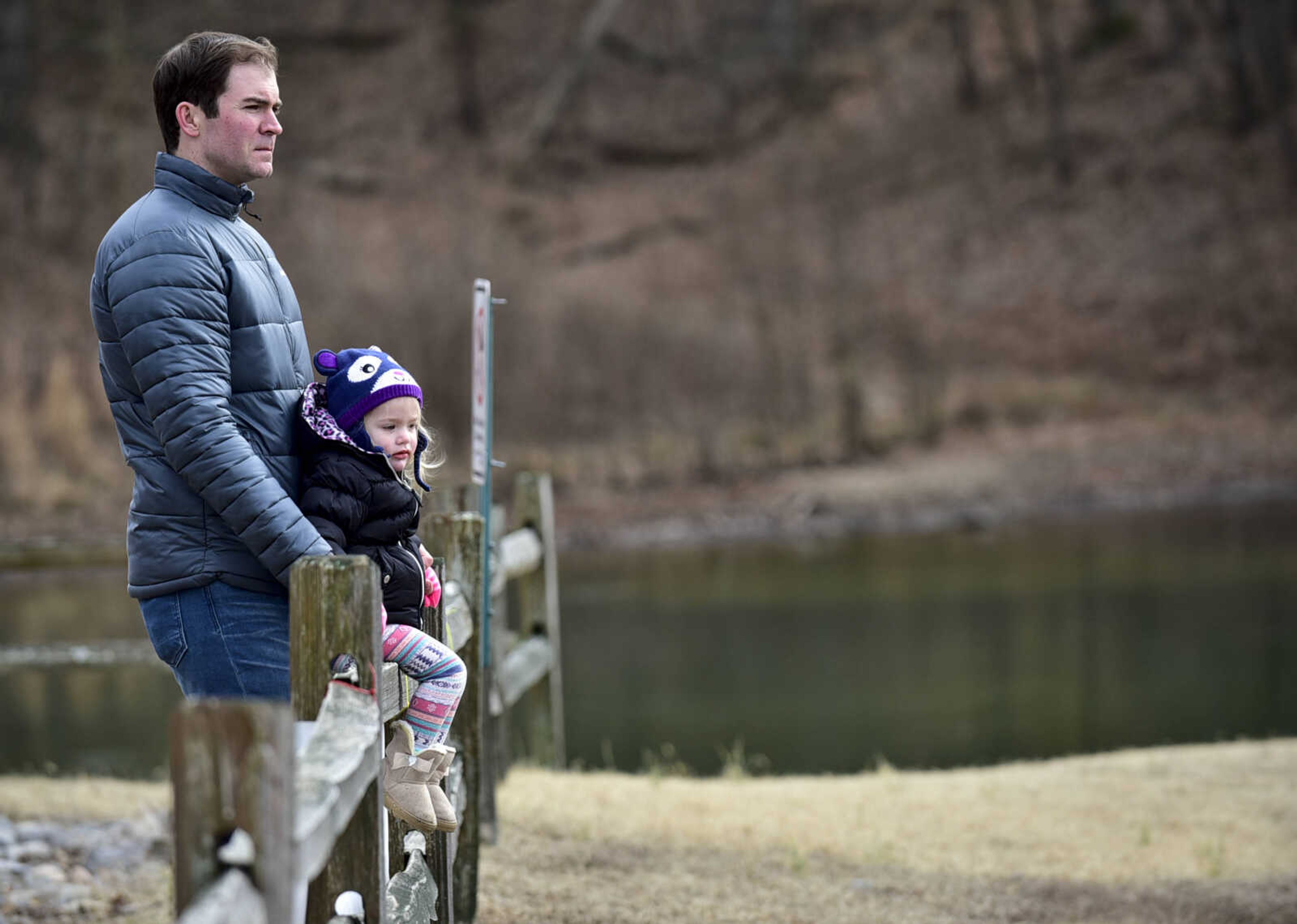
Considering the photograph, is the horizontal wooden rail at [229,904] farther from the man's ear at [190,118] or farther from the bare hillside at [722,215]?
the bare hillside at [722,215]

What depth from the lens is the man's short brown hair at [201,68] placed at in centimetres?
274

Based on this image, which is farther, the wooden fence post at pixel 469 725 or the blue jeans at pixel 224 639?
the wooden fence post at pixel 469 725

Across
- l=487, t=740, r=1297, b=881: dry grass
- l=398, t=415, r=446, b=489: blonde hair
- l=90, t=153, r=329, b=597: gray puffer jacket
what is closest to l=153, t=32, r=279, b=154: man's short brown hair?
l=90, t=153, r=329, b=597: gray puffer jacket

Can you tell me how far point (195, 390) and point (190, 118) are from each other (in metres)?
0.53

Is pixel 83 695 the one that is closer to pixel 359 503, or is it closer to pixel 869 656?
pixel 869 656

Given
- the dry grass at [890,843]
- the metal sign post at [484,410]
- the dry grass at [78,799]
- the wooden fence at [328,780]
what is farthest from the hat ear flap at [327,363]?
the dry grass at [78,799]

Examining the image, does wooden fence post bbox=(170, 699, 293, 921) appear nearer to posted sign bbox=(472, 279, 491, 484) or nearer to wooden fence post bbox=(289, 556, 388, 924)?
wooden fence post bbox=(289, 556, 388, 924)

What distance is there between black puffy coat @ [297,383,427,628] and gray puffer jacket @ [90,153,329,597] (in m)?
0.05

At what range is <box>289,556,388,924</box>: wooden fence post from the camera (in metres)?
2.49

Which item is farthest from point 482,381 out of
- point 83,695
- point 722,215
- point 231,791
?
point 722,215

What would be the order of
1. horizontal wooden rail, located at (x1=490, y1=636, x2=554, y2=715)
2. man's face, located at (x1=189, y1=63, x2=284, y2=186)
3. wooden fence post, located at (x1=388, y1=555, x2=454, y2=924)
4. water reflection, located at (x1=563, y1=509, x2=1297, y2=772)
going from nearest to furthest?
1. man's face, located at (x1=189, y1=63, x2=284, y2=186)
2. wooden fence post, located at (x1=388, y1=555, x2=454, y2=924)
3. horizontal wooden rail, located at (x1=490, y1=636, x2=554, y2=715)
4. water reflection, located at (x1=563, y1=509, x2=1297, y2=772)

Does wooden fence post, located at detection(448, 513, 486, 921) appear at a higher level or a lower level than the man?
lower

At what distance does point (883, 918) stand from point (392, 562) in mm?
2323

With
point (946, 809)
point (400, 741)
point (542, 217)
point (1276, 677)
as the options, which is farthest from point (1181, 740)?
point (542, 217)
